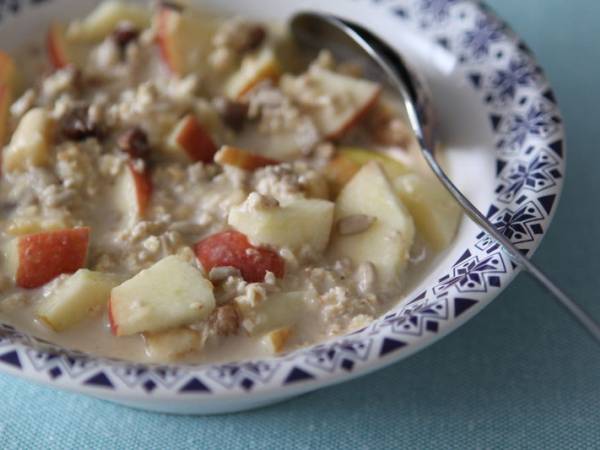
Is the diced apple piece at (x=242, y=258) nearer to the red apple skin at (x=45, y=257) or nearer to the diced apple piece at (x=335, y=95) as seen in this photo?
the red apple skin at (x=45, y=257)

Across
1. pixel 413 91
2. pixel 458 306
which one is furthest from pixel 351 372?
pixel 413 91

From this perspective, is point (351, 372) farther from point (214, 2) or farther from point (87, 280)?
point (214, 2)

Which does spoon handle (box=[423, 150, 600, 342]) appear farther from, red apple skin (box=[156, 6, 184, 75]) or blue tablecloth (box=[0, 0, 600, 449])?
red apple skin (box=[156, 6, 184, 75])

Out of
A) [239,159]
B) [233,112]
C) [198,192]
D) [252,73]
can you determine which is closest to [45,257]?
[198,192]

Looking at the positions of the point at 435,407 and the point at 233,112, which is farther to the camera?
the point at 233,112

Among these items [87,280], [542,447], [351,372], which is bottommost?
[542,447]

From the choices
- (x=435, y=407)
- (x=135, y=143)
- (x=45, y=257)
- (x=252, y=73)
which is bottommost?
(x=435, y=407)

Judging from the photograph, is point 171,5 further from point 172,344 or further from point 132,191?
point 172,344
